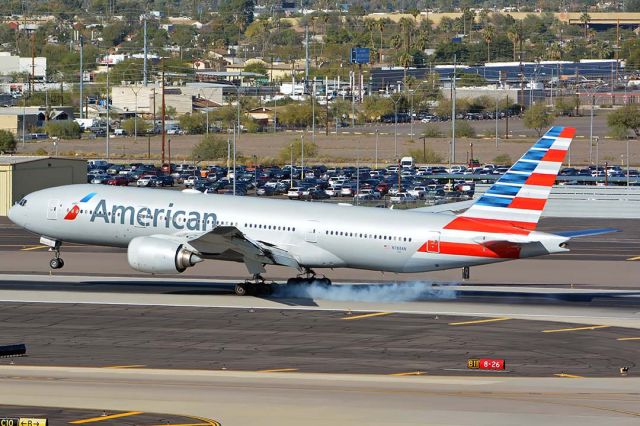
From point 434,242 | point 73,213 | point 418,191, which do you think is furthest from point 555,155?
point 418,191

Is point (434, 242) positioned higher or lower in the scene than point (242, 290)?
higher

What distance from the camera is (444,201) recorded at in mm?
113125

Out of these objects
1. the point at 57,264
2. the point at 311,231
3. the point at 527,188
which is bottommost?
the point at 57,264

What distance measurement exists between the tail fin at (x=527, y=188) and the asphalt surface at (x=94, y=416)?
74.6 ft

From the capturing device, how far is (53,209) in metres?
59.8

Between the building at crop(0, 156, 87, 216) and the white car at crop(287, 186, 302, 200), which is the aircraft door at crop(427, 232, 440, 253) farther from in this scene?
the white car at crop(287, 186, 302, 200)

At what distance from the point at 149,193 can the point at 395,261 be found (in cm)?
1204

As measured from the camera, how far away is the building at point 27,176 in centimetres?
9388

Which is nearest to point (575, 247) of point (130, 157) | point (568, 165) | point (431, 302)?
point (431, 302)

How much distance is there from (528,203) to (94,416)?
80.4ft

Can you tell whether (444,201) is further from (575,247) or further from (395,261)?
(395,261)

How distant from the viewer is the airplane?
52.8 meters

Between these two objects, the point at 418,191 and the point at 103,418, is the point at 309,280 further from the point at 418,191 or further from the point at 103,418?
the point at 418,191

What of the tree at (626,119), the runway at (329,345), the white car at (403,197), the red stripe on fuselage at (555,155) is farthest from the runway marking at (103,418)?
the tree at (626,119)
